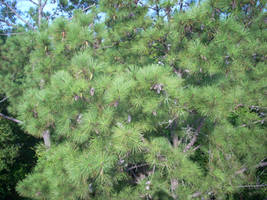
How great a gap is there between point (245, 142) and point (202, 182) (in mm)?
737

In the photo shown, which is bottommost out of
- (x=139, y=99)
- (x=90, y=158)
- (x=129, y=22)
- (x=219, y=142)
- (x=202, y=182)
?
(x=202, y=182)

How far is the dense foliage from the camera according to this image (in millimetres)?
1309

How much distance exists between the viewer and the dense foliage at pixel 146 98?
4.29ft

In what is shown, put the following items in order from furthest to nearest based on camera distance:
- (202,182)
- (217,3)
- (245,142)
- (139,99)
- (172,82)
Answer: (245,142) < (202,182) < (217,3) < (139,99) < (172,82)

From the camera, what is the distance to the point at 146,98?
1.36 metres

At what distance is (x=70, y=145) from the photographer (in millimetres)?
1847

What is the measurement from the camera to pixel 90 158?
1303 millimetres

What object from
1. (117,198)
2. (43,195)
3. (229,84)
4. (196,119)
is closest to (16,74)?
(43,195)

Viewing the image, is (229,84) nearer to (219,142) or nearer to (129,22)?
(219,142)

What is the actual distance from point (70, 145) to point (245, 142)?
1946 mm

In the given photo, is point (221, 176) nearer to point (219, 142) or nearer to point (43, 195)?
point (219, 142)

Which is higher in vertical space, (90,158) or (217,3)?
(217,3)

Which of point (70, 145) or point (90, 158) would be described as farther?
point (70, 145)

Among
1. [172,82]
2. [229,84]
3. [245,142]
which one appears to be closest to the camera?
[172,82]
